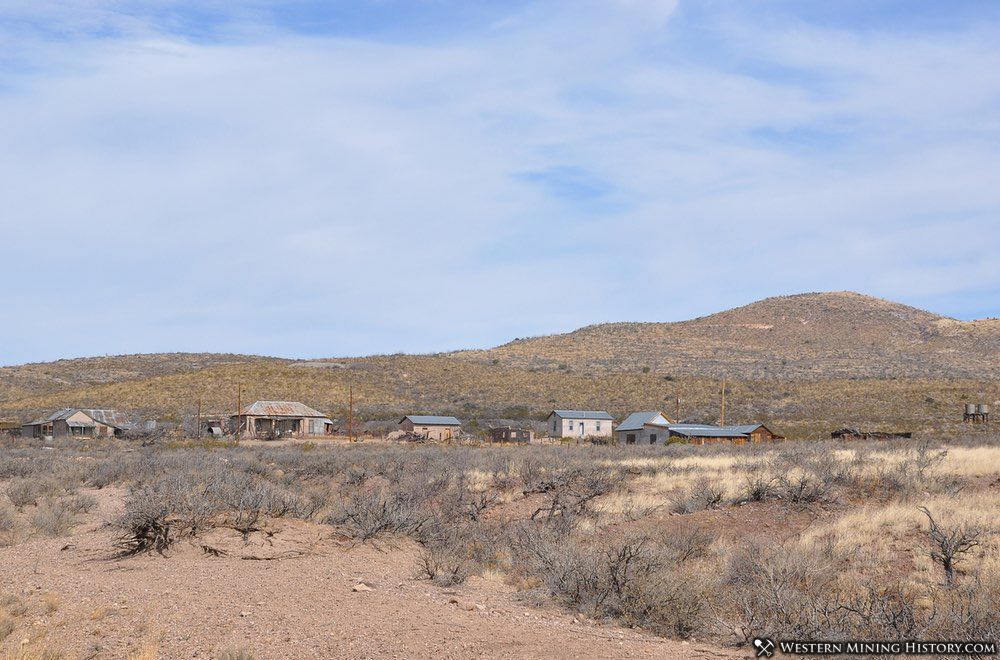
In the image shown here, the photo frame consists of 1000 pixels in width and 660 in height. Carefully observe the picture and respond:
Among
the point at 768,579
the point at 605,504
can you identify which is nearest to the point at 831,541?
the point at 768,579

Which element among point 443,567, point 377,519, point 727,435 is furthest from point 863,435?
point 443,567

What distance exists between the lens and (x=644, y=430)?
178 ft

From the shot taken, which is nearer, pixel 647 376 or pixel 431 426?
pixel 431 426

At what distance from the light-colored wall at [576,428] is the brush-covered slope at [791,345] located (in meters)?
36.2

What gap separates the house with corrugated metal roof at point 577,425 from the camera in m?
60.7

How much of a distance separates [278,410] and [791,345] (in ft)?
275

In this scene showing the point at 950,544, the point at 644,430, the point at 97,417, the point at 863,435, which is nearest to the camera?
the point at 950,544

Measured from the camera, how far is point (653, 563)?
12352 mm

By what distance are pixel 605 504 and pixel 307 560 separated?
9.09 meters

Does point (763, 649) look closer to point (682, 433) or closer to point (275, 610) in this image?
point (275, 610)

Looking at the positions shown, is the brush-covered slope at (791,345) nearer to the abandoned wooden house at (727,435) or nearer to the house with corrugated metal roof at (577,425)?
the house with corrugated metal roof at (577,425)

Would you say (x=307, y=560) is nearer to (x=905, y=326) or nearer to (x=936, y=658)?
(x=936, y=658)

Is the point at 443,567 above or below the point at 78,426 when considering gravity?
below

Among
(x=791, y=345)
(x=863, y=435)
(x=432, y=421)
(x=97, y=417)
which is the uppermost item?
(x=791, y=345)
